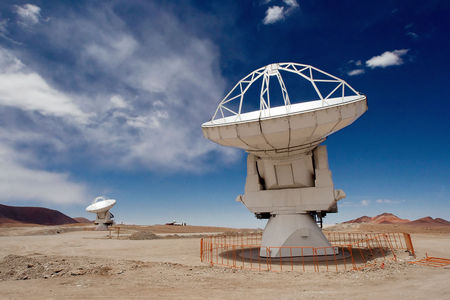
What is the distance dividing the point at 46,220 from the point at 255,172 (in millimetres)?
118031

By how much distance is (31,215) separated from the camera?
359 feet

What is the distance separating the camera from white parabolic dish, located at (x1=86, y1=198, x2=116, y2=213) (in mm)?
44656

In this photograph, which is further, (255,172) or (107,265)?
(255,172)

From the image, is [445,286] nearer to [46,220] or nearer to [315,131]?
[315,131]

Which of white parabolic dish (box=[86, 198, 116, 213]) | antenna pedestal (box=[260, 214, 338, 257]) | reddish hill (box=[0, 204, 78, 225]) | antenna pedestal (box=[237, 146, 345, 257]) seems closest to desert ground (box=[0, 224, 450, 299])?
antenna pedestal (box=[260, 214, 338, 257])

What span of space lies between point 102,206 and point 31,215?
83.7m

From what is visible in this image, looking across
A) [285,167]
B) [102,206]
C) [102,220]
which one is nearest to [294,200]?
[285,167]

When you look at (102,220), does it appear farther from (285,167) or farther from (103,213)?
(285,167)

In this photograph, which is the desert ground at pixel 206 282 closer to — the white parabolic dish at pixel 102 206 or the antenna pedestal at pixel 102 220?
the white parabolic dish at pixel 102 206

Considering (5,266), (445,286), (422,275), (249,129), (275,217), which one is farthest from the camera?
(275,217)

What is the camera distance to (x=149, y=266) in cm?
1278

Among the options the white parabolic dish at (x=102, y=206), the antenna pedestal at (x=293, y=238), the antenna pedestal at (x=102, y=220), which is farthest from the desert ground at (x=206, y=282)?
the antenna pedestal at (x=102, y=220)

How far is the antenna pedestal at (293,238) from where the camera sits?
15195 mm

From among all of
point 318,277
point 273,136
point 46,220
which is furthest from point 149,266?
point 46,220
